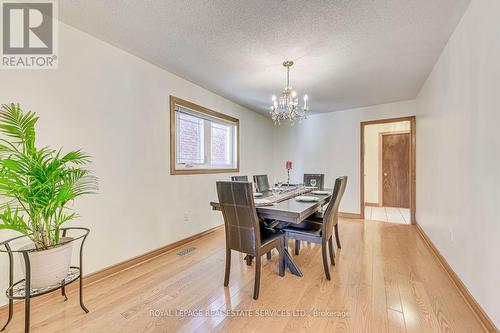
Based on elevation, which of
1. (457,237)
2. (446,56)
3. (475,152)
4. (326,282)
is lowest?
(326,282)

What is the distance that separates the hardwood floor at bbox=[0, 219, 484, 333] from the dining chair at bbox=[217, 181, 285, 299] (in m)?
0.25

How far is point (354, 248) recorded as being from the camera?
114 inches

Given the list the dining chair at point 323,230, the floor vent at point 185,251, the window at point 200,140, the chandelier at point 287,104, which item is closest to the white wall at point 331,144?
the window at point 200,140

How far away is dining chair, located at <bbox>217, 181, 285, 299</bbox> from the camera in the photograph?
1781 mm

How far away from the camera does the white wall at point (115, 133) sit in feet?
6.08

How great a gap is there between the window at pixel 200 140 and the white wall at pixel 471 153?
3107 mm

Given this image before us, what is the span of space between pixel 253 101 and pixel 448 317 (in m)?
3.83

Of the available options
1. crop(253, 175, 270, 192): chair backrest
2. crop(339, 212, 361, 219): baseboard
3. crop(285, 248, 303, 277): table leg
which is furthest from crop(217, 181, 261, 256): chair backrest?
crop(339, 212, 361, 219): baseboard

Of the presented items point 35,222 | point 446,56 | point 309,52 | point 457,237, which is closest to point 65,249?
point 35,222

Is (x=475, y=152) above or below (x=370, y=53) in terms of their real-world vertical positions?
below

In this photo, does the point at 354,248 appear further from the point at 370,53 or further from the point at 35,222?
the point at 35,222

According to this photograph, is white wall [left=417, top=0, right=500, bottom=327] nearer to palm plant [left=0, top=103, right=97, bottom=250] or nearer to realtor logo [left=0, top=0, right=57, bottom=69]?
palm plant [left=0, top=103, right=97, bottom=250]

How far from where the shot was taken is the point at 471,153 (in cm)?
170

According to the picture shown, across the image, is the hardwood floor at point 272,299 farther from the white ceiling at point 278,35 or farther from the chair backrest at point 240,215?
the white ceiling at point 278,35
